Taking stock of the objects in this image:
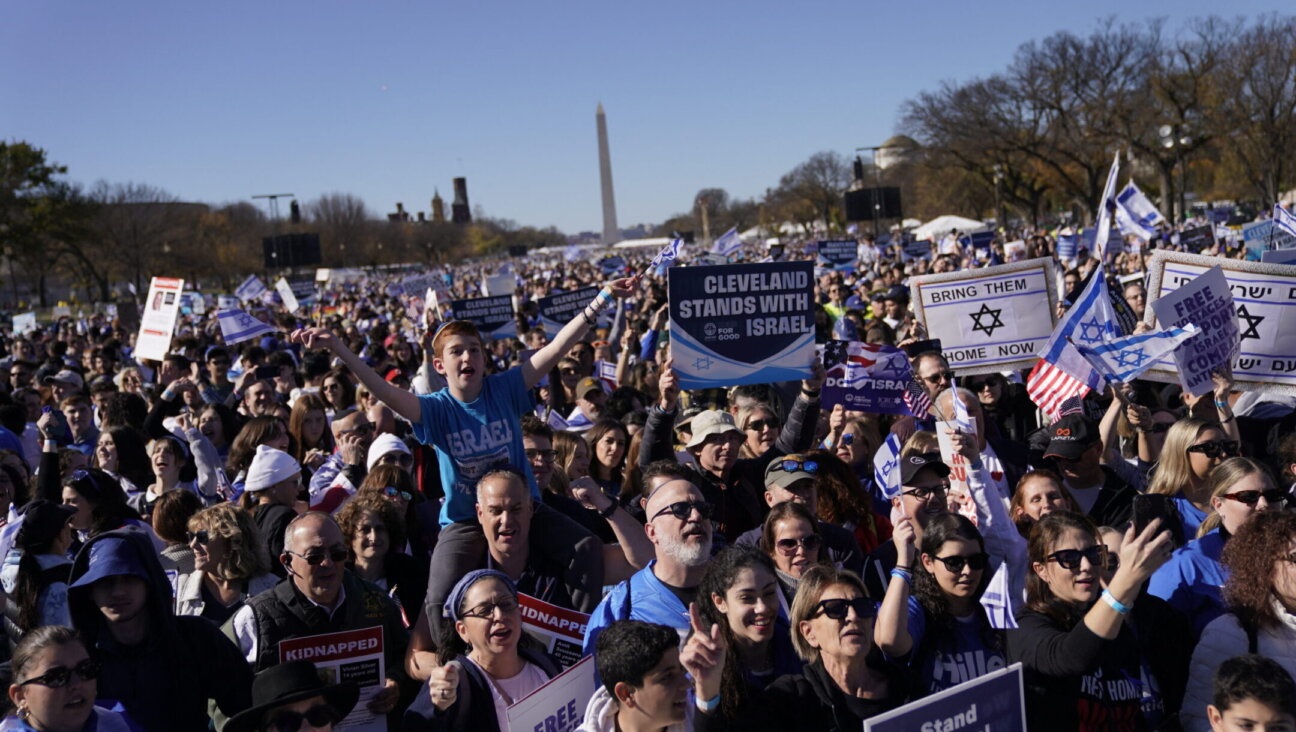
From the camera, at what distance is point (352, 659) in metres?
4.25

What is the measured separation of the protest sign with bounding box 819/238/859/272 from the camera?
82.6 feet

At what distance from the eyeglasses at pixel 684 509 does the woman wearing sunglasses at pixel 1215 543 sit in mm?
1832

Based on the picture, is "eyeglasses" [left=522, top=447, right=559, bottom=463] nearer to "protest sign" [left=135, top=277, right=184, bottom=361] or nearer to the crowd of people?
the crowd of people

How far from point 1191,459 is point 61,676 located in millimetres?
4941

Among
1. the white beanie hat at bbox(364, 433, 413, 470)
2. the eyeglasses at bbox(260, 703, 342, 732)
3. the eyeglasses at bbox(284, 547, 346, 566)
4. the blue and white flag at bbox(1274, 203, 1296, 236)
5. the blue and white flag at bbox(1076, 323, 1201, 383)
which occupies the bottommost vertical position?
the eyeglasses at bbox(260, 703, 342, 732)

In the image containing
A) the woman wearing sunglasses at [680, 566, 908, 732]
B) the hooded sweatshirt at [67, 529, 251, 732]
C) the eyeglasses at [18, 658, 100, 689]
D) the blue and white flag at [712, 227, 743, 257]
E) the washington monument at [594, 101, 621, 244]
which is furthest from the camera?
the washington monument at [594, 101, 621, 244]

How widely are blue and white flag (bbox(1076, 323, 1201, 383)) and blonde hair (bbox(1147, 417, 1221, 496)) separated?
0.82m

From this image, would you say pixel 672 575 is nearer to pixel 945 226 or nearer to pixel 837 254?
pixel 837 254

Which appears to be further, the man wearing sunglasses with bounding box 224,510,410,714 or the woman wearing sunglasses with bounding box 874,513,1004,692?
the man wearing sunglasses with bounding box 224,510,410,714

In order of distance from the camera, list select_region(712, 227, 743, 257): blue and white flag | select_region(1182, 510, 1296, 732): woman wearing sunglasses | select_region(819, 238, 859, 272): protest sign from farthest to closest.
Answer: select_region(819, 238, 859, 272): protest sign < select_region(712, 227, 743, 257): blue and white flag < select_region(1182, 510, 1296, 732): woman wearing sunglasses

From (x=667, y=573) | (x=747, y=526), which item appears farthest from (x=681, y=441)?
(x=667, y=573)

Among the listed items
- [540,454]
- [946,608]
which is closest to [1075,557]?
[946,608]

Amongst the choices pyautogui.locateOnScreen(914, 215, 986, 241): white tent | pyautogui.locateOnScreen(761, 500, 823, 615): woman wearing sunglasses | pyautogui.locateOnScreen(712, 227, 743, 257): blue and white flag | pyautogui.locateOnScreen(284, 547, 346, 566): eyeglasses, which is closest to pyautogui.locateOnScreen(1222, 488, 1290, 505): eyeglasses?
pyautogui.locateOnScreen(761, 500, 823, 615): woman wearing sunglasses

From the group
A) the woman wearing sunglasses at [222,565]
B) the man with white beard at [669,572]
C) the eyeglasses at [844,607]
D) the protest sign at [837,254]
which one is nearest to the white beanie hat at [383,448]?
the woman wearing sunglasses at [222,565]
